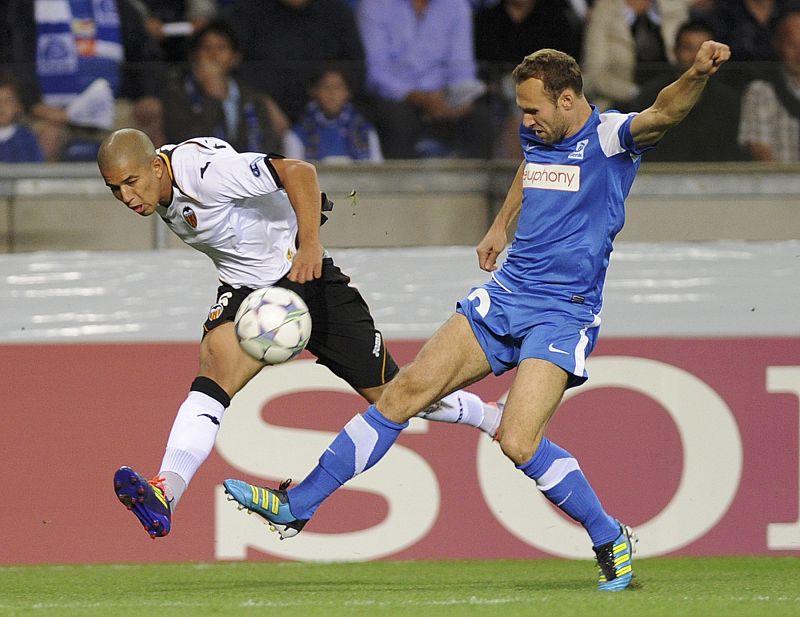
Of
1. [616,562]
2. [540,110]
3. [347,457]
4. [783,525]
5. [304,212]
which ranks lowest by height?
[783,525]

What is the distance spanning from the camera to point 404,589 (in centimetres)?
571

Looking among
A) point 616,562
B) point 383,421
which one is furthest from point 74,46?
point 616,562

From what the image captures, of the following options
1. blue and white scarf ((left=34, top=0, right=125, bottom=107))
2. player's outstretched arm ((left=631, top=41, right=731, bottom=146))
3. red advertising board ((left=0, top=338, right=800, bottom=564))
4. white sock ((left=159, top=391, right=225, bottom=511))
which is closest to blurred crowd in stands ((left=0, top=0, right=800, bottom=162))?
blue and white scarf ((left=34, top=0, right=125, bottom=107))

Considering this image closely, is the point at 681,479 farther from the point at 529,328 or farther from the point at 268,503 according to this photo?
the point at 268,503

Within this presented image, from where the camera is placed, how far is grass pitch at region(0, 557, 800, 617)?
4.87 m

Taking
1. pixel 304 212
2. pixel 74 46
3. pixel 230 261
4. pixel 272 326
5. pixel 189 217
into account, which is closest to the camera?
pixel 272 326

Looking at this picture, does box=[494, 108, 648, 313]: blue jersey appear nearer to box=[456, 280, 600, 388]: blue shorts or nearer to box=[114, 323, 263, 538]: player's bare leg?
box=[456, 280, 600, 388]: blue shorts

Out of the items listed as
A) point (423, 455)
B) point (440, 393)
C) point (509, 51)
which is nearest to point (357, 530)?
point (423, 455)

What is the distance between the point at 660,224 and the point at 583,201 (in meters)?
2.96

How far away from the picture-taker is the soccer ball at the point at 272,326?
5.45m

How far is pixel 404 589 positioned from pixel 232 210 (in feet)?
5.38

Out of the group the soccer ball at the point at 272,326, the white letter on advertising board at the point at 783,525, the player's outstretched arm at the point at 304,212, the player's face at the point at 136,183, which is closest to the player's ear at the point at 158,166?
the player's face at the point at 136,183

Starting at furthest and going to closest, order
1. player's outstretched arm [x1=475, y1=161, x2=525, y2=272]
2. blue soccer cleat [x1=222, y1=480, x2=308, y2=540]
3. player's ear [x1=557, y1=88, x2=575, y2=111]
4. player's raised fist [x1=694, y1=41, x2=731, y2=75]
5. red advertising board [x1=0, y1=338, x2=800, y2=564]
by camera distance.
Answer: red advertising board [x1=0, y1=338, x2=800, y2=564] → player's outstretched arm [x1=475, y1=161, x2=525, y2=272] → blue soccer cleat [x1=222, y1=480, x2=308, y2=540] → player's ear [x1=557, y1=88, x2=575, y2=111] → player's raised fist [x1=694, y1=41, x2=731, y2=75]

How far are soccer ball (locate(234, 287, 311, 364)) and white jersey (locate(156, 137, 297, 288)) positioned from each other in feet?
0.94
